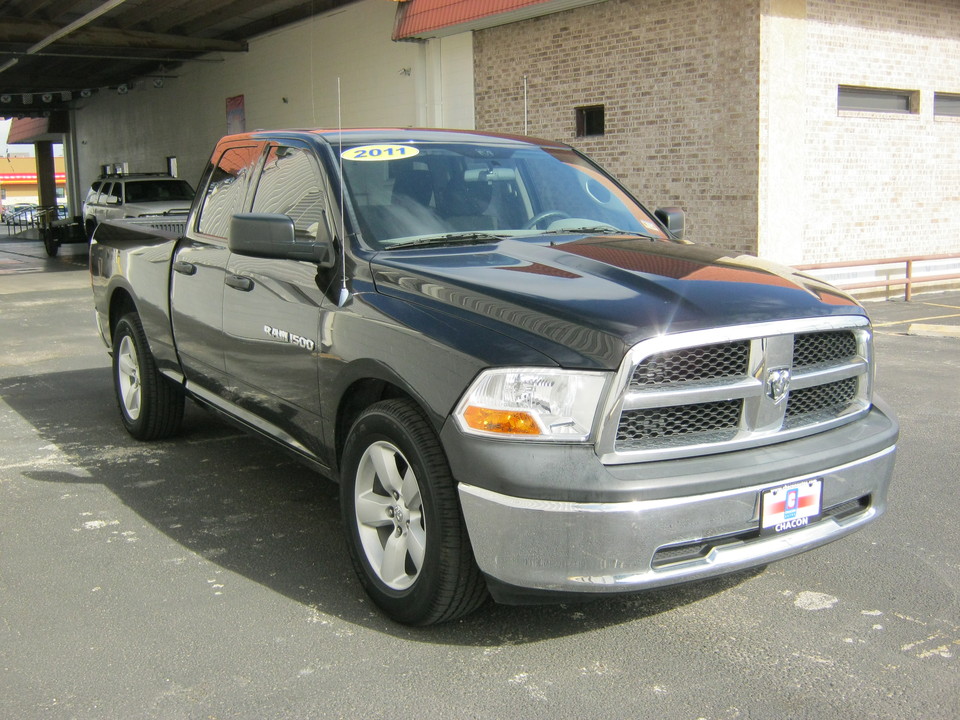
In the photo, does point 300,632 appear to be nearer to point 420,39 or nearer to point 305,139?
point 305,139

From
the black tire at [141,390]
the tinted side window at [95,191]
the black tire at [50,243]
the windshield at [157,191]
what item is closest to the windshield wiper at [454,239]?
the black tire at [141,390]

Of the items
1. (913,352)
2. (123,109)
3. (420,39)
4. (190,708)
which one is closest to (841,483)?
(190,708)

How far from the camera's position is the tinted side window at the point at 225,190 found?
5.21 meters

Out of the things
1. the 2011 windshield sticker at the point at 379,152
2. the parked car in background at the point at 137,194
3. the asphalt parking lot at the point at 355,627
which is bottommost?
the asphalt parking lot at the point at 355,627

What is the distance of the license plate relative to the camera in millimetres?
3258

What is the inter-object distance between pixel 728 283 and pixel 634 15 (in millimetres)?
12469

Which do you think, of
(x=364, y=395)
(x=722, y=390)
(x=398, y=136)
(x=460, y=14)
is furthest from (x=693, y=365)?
(x=460, y=14)

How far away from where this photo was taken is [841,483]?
3.49 metres

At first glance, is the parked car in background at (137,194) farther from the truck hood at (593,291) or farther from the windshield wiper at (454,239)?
the truck hood at (593,291)

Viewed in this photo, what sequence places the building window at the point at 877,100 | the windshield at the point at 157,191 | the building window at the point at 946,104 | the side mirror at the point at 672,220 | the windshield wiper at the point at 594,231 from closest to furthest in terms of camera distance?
1. the windshield wiper at the point at 594,231
2. the side mirror at the point at 672,220
3. the building window at the point at 877,100
4. the building window at the point at 946,104
5. the windshield at the point at 157,191

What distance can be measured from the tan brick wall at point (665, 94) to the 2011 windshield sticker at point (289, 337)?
10420 millimetres

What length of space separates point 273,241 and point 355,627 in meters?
1.58

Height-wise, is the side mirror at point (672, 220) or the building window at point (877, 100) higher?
the building window at point (877, 100)

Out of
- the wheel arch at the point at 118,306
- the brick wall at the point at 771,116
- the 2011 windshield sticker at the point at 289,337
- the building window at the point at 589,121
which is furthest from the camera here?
the building window at the point at 589,121
